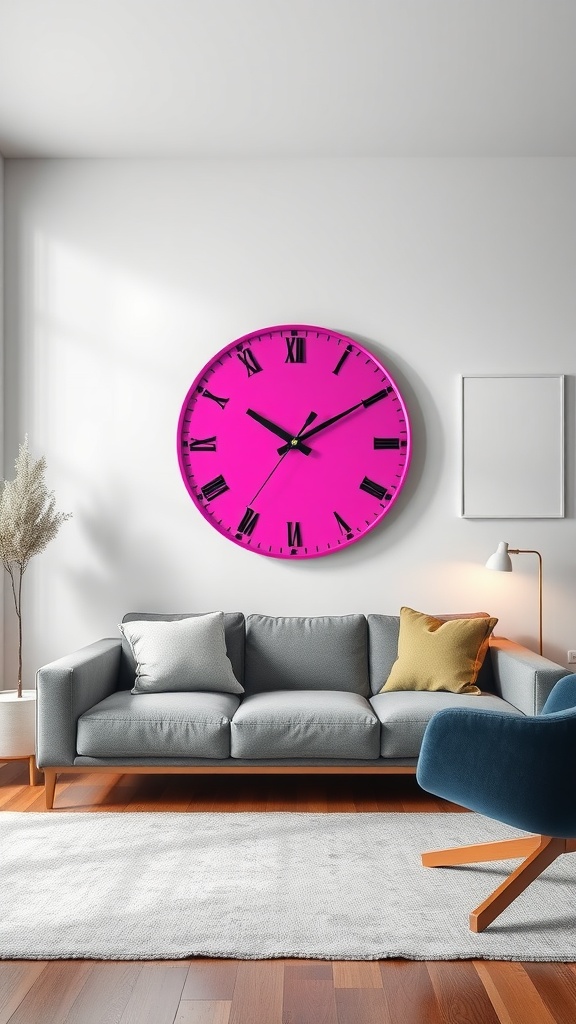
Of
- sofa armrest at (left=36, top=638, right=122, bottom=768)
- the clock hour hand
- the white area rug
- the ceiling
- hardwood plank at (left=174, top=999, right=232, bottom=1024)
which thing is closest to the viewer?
hardwood plank at (left=174, top=999, right=232, bottom=1024)

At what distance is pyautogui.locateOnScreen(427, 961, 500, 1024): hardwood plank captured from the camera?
192 cm

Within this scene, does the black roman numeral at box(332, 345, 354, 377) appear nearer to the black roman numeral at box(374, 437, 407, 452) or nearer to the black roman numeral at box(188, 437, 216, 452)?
the black roman numeral at box(374, 437, 407, 452)

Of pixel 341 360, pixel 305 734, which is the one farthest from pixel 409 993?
pixel 341 360

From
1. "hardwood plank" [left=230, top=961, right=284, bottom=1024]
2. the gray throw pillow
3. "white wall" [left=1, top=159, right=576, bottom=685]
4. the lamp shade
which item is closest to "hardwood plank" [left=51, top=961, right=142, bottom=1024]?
"hardwood plank" [left=230, top=961, right=284, bottom=1024]

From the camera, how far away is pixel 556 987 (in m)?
2.04

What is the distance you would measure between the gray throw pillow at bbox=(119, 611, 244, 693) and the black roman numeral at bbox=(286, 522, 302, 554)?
61 cm

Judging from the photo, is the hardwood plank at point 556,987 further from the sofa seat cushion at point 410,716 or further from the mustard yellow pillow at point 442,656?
the mustard yellow pillow at point 442,656

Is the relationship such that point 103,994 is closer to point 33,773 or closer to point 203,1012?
point 203,1012

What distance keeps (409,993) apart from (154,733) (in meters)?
1.59

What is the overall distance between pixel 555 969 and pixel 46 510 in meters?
3.02

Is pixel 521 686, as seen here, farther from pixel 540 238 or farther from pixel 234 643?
pixel 540 238

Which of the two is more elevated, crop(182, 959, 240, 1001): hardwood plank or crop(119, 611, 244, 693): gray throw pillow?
crop(119, 611, 244, 693): gray throw pillow

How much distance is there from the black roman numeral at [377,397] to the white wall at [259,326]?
120 millimetres

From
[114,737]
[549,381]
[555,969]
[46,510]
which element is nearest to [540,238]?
[549,381]
